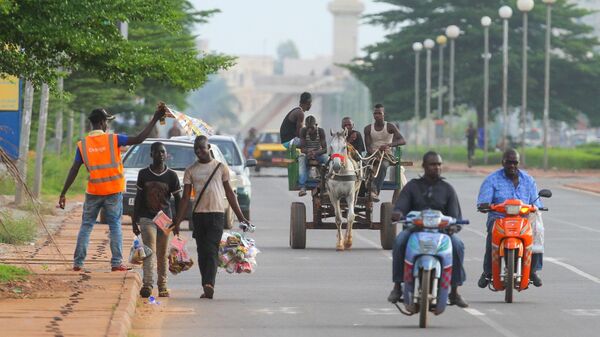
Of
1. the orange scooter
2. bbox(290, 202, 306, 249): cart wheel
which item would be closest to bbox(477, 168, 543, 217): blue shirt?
the orange scooter

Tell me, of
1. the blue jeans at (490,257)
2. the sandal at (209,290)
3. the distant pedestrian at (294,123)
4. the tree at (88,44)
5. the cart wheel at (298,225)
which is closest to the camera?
the tree at (88,44)

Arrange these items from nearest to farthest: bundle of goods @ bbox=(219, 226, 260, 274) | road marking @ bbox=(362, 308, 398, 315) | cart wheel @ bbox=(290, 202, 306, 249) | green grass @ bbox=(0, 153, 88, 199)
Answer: road marking @ bbox=(362, 308, 398, 315), bundle of goods @ bbox=(219, 226, 260, 274), cart wheel @ bbox=(290, 202, 306, 249), green grass @ bbox=(0, 153, 88, 199)

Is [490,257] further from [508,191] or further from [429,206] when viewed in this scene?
[429,206]

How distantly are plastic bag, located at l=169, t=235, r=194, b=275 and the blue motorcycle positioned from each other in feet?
11.5

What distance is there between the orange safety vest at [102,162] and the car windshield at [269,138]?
1941 inches

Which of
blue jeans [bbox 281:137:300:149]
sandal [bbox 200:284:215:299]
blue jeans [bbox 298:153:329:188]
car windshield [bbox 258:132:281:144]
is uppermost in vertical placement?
car windshield [bbox 258:132:281:144]

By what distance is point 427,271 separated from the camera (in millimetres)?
14930

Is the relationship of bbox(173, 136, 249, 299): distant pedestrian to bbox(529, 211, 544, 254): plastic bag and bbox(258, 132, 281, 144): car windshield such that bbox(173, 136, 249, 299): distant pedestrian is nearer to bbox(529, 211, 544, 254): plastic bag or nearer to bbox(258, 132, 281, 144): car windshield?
bbox(529, 211, 544, 254): plastic bag

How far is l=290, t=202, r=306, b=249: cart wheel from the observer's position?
25484 millimetres

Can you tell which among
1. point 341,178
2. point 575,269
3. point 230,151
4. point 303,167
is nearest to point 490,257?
point 575,269

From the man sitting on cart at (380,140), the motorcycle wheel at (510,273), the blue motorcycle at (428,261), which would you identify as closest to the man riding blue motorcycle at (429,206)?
the blue motorcycle at (428,261)

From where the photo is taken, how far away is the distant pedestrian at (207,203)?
58.4 ft

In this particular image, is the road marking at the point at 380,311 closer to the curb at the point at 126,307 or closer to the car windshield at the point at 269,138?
the curb at the point at 126,307

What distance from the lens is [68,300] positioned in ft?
53.3
